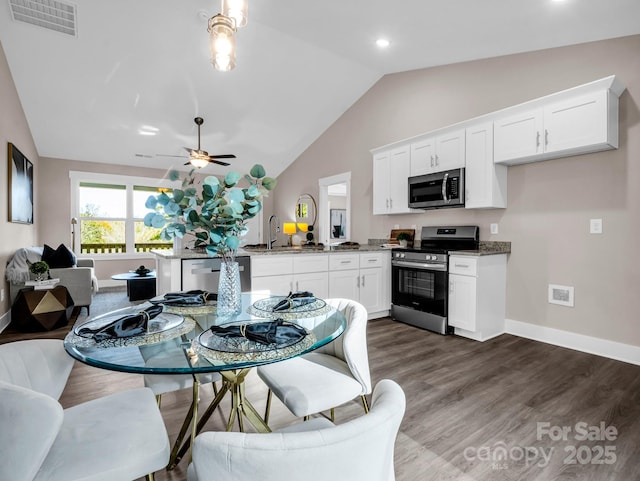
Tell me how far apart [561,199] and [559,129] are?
674 mm

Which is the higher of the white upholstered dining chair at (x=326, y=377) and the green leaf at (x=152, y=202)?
the green leaf at (x=152, y=202)

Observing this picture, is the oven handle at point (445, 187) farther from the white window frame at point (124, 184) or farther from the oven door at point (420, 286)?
the white window frame at point (124, 184)

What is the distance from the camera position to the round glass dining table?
1.03 m

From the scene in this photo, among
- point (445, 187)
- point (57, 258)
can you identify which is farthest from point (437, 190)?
point (57, 258)

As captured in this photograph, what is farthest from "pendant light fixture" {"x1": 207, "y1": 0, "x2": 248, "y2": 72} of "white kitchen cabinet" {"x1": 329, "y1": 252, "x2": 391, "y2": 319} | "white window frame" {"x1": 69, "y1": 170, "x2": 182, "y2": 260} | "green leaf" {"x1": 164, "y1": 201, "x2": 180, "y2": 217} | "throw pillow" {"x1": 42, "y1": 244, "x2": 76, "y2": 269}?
"white window frame" {"x1": 69, "y1": 170, "x2": 182, "y2": 260}

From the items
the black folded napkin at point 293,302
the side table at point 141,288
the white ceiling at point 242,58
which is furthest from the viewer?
the side table at point 141,288

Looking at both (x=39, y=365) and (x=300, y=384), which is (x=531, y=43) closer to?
(x=300, y=384)

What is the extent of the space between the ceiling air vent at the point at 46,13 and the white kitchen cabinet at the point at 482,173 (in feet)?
14.4

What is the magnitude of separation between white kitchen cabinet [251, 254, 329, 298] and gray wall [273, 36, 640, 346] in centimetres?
166

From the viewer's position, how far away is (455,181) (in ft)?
12.5

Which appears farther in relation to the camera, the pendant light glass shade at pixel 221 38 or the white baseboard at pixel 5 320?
the white baseboard at pixel 5 320

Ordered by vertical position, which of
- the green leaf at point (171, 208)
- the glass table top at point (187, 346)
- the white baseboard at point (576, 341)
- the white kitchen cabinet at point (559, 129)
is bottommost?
the white baseboard at point (576, 341)

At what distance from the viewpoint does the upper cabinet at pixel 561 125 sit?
2.77m

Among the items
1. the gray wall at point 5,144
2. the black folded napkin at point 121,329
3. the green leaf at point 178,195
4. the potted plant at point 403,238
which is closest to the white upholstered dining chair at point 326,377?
the black folded napkin at point 121,329
